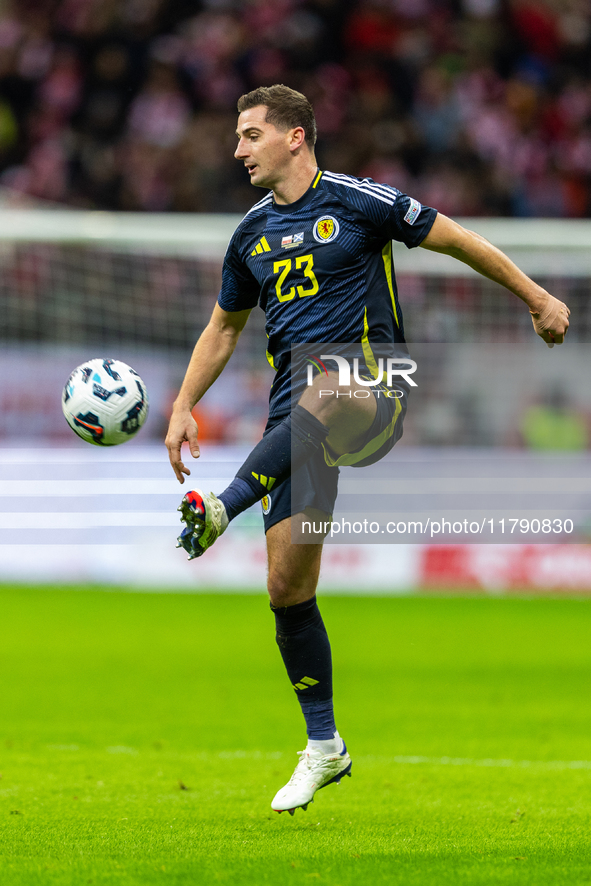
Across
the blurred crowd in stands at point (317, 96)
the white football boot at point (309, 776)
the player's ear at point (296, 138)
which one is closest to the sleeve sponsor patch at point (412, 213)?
the player's ear at point (296, 138)

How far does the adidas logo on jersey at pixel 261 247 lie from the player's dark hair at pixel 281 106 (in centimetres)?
41

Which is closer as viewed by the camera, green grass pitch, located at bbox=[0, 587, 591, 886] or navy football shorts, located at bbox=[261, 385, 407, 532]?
green grass pitch, located at bbox=[0, 587, 591, 886]

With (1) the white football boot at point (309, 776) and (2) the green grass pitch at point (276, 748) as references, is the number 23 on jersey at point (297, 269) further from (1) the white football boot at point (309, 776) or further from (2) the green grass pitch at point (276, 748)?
(2) the green grass pitch at point (276, 748)

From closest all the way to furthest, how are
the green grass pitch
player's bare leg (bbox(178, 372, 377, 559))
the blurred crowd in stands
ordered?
the green grass pitch → player's bare leg (bbox(178, 372, 377, 559)) → the blurred crowd in stands

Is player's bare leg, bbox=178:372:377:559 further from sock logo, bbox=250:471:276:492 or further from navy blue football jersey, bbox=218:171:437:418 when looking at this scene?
navy blue football jersey, bbox=218:171:437:418

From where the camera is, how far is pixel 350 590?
1234cm

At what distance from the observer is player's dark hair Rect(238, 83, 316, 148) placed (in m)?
4.39

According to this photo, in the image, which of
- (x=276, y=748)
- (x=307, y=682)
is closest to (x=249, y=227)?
(x=307, y=682)

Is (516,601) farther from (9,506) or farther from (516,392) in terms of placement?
(9,506)

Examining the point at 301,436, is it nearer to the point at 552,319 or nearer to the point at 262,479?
the point at 262,479

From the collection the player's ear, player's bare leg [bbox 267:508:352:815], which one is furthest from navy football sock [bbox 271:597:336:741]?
the player's ear

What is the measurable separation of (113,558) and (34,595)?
98 centimetres

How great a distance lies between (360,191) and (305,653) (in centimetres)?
177

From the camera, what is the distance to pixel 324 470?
14.4 feet
